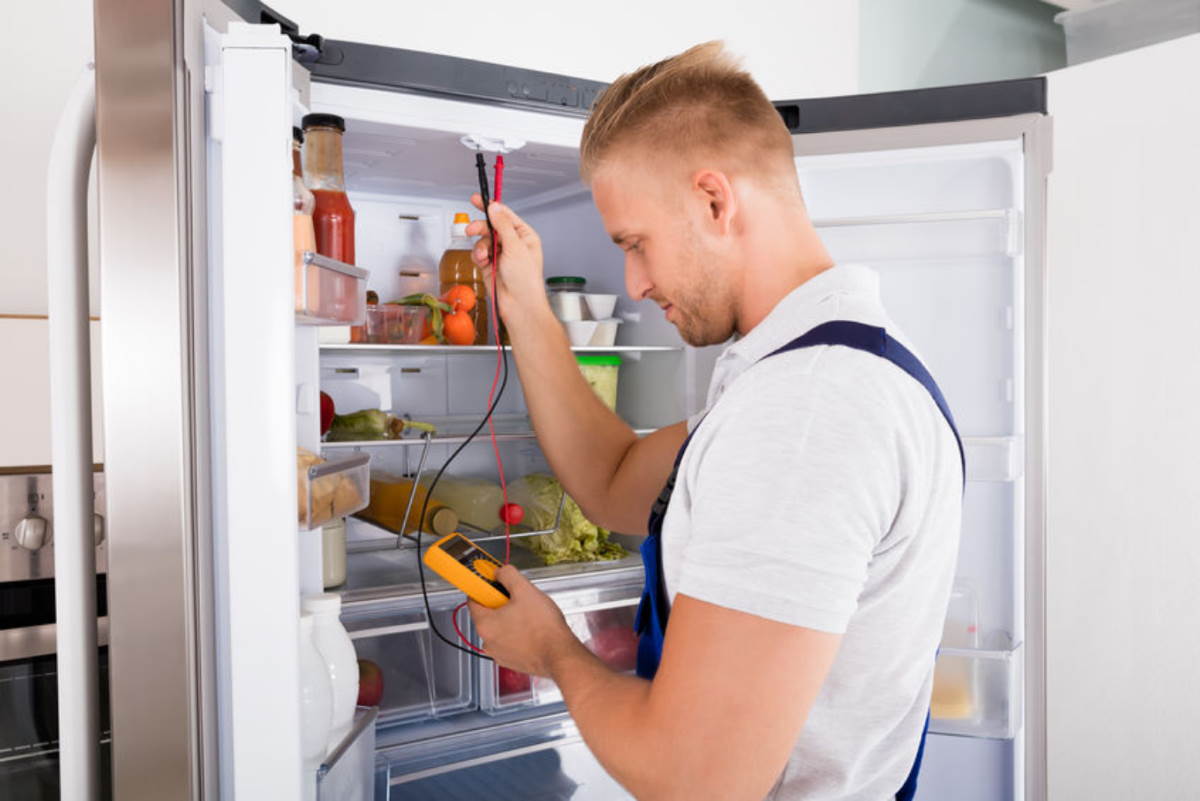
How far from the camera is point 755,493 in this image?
2.50 feet

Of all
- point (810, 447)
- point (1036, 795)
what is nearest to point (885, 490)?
point (810, 447)

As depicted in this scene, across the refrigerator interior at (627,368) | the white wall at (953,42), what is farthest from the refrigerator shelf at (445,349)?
the white wall at (953,42)

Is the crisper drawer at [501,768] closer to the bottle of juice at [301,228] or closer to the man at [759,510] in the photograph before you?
the man at [759,510]

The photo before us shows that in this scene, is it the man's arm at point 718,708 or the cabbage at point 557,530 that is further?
the cabbage at point 557,530

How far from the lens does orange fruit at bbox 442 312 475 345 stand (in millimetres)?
1751

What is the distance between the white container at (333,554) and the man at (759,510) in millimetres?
539

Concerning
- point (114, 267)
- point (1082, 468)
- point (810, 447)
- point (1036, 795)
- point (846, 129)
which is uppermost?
point (846, 129)

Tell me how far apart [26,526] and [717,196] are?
99cm

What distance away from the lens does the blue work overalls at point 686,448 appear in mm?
834

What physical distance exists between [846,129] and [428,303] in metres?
0.83

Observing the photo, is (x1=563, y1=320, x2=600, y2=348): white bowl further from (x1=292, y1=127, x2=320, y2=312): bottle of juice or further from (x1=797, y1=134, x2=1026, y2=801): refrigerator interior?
(x1=292, y1=127, x2=320, y2=312): bottle of juice

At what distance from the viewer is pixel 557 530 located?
71.9 inches

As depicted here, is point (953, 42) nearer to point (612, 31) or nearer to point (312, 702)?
point (612, 31)

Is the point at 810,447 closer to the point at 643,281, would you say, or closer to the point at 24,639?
the point at 643,281
